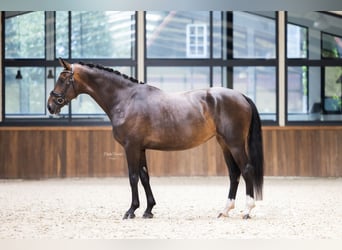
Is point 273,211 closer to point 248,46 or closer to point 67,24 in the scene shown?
point 248,46

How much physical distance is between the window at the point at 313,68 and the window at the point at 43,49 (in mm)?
2788

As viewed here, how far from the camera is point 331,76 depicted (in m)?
9.81

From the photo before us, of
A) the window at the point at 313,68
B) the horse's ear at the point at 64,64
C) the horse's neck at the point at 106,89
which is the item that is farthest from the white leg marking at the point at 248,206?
the window at the point at 313,68

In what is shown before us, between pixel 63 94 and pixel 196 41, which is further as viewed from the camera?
pixel 196 41

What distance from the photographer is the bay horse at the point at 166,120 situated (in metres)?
5.09

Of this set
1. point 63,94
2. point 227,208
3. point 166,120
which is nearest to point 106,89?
point 63,94

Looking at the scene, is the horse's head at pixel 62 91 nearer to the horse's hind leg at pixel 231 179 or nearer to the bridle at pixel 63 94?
the bridle at pixel 63 94

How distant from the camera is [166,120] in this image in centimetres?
514

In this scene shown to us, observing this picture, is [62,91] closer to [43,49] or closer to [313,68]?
[43,49]

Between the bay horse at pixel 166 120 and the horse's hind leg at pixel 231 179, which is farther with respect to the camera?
the horse's hind leg at pixel 231 179

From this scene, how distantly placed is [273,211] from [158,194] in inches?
83.7

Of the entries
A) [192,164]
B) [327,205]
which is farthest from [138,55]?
[327,205]

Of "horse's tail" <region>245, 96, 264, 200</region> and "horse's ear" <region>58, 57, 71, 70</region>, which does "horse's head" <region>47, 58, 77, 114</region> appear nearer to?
"horse's ear" <region>58, 57, 71, 70</region>

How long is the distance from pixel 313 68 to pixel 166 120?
5.35 metres
